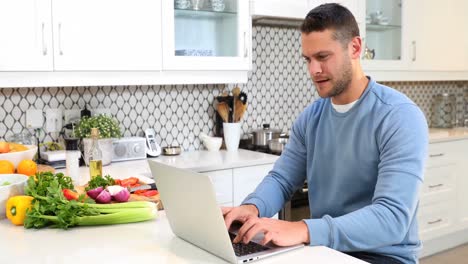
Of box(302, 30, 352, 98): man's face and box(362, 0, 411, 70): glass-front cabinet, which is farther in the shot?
box(362, 0, 411, 70): glass-front cabinet

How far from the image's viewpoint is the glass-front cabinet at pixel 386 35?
3834 mm

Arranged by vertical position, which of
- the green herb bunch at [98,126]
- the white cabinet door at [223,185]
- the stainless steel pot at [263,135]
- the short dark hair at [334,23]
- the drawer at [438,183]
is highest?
the short dark hair at [334,23]

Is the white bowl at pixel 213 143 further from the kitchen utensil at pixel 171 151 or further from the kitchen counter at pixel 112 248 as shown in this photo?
the kitchen counter at pixel 112 248

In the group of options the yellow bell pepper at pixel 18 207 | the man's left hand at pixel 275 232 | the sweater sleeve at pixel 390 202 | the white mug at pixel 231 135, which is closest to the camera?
the man's left hand at pixel 275 232

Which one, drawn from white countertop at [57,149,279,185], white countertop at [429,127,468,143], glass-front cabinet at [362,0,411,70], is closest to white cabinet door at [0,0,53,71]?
white countertop at [57,149,279,185]

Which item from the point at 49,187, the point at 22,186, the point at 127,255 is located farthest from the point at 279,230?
the point at 22,186

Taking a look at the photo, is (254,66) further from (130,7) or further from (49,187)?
(49,187)

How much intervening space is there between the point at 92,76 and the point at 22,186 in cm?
108

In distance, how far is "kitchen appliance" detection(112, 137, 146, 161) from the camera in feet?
9.85

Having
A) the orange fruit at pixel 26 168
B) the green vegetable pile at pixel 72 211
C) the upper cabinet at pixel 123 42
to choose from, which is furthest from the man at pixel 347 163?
the upper cabinet at pixel 123 42

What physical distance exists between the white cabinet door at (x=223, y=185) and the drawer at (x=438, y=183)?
166 centimetres

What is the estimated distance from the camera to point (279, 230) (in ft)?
4.46

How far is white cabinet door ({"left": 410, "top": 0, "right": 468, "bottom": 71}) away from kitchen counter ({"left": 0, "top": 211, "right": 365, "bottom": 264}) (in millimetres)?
3064

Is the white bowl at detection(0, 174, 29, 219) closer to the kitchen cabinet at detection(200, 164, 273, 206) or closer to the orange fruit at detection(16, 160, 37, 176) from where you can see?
the orange fruit at detection(16, 160, 37, 176)
